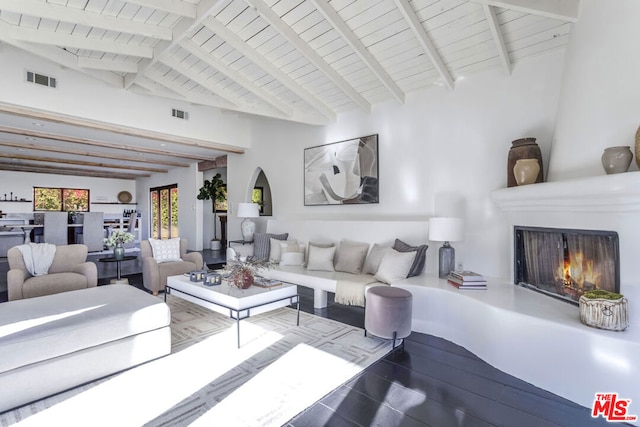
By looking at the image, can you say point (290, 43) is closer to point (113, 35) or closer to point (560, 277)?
point (113, 35)

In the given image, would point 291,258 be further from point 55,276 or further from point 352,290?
point 55,276

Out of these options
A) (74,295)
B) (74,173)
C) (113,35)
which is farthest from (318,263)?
(74,173)

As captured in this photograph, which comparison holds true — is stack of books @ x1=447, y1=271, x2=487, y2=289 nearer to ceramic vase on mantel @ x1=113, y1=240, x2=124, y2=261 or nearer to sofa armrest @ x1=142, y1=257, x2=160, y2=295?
sofa armrest @ x1=142, y1=257, x2=160, y2=295

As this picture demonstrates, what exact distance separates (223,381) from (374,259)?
7.88 ft

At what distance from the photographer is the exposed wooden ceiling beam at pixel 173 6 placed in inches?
118

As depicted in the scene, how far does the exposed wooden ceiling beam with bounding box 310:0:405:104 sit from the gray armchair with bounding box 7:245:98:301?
4.04 metres

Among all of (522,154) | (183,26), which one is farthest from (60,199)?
(522,154)

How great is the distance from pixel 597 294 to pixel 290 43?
3.64 meters

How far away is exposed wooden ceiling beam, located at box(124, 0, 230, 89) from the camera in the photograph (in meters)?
3.07

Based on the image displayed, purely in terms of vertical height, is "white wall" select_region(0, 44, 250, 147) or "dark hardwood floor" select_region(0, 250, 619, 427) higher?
"white wall" select_region(0, 44, 250, 147)

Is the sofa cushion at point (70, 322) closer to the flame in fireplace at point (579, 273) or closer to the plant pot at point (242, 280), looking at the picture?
the plant pot at point (242, 280)

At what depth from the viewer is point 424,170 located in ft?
14.2

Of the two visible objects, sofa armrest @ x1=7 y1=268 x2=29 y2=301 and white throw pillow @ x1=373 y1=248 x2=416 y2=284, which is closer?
sofa armrest @ x1=7 y1=268 x2=29 y2=301

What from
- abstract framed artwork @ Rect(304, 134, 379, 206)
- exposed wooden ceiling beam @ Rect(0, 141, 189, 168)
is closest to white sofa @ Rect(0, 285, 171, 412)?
abstract framed artwork @ Rect(304, 134, 379, 206)
